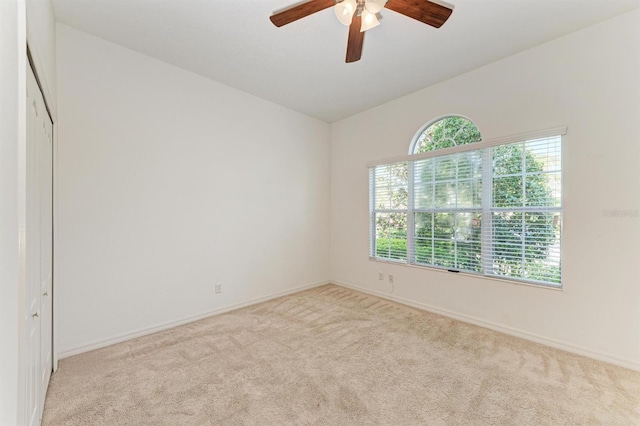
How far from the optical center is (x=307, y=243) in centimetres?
452

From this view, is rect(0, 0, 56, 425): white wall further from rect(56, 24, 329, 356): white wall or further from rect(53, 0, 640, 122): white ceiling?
rect(56, 24, 329, 356): white wall

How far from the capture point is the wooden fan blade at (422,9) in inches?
67.9

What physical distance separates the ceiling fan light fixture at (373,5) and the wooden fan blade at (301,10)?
22cm

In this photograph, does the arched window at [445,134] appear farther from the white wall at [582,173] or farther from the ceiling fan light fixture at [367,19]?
the ceiling fan light fixture at [367,19]

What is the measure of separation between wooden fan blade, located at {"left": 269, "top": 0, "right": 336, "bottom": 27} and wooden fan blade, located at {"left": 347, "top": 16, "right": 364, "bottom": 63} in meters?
0.20

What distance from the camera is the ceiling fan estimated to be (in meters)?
1.75

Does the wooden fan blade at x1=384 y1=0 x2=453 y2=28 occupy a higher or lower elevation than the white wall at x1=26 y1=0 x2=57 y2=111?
higher

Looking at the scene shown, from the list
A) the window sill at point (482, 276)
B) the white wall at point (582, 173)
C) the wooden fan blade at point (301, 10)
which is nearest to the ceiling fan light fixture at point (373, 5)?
the wooden fan blade at point (301, 10)

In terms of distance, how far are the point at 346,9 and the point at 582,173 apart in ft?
8.26

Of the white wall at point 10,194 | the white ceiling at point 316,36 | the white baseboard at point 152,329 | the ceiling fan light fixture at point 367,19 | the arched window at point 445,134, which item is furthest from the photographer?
the arched window at point 445,134

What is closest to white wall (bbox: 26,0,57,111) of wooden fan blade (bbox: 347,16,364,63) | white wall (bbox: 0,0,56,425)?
white wall (bbox: 0,0,56,425)

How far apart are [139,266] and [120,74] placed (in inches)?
76.4

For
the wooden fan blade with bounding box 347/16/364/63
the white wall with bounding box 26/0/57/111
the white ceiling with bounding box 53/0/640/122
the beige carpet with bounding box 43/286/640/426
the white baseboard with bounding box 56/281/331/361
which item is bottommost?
the beige carpet with bounding box 43/286/640/426

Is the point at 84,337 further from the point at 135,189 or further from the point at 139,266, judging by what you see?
the point at 135,189
